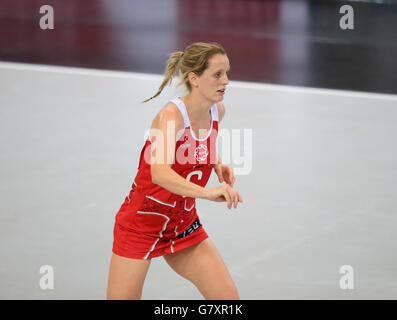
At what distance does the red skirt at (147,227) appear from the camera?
327cm

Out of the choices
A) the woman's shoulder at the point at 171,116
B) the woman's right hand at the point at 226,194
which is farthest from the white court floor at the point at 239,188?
the woman's right hand at the point at 226,194

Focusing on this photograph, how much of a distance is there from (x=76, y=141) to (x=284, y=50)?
19.1 ft

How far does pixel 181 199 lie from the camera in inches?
129

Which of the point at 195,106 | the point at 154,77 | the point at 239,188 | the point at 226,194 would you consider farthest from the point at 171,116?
the point at 154,77

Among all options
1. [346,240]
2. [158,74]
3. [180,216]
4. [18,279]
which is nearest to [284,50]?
[158,74]

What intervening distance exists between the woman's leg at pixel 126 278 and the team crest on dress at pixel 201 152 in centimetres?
56

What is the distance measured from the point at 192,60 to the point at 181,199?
659 mm

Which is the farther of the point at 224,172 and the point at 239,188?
the point at 239,188

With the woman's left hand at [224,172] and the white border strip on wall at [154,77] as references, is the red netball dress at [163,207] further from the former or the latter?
the white border strip on wall at [154,77]

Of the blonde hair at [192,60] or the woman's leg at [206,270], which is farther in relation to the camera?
the woman's leg at [206,270]

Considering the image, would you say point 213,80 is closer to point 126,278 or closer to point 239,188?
point 126,278

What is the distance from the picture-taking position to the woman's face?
126 inches
